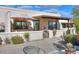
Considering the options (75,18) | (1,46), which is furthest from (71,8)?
(1,46)

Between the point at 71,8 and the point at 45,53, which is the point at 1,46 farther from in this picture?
the point at 71,8

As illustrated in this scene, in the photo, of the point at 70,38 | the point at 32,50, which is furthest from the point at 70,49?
the point at 32,50

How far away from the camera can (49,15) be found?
379 centimetres

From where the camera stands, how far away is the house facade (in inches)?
146

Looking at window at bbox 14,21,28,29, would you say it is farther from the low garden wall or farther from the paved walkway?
the paved walkway

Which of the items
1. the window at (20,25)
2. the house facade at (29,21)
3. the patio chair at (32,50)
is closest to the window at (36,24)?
the house facade at (29,21)

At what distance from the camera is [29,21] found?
12.4 feet

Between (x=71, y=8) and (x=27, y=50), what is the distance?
41.8 inches

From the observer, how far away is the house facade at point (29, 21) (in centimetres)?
372

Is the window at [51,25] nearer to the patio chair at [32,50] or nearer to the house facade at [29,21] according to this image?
the house facade at [29,21]

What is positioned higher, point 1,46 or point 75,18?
point 75,18

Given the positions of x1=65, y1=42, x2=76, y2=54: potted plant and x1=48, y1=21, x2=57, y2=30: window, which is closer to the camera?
x1=65, y1=42, x2=76, y2=54: potted plant

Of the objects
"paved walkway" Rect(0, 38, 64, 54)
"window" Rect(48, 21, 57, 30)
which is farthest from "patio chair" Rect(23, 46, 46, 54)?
"window" Rect(48, 21, 57, 30)

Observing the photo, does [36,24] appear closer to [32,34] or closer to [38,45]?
[32,34]
